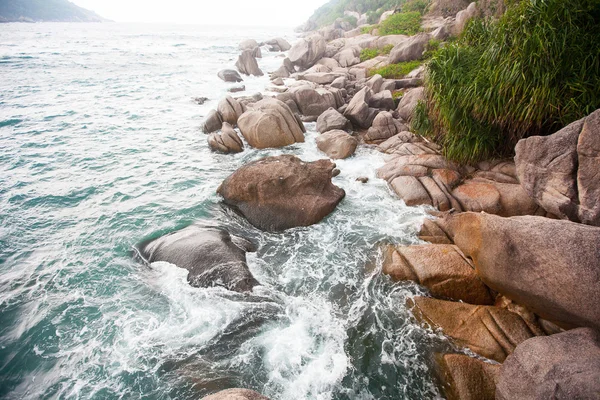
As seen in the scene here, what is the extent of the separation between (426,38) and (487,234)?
82.3ft

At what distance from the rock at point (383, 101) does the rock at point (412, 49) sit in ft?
30.0

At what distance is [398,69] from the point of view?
79.8ft

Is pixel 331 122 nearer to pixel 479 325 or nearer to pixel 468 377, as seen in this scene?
pixel 479 325

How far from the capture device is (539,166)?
25.9 feet

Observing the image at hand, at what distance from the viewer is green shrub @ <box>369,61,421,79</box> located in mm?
23828

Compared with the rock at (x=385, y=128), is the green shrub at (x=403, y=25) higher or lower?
higher

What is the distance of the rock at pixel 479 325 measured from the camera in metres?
6.12

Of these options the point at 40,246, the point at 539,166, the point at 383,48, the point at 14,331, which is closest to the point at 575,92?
the point at 539,166

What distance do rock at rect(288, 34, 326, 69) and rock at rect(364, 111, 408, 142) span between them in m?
22.4

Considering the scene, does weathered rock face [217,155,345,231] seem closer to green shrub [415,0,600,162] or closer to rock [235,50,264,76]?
green shrub [415,0,600,162]

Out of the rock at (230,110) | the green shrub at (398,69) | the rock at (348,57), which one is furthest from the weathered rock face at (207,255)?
the rock at (348,57)

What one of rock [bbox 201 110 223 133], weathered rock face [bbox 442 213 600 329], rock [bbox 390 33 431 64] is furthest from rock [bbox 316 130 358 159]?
rock [bbox 390 33 431 64]

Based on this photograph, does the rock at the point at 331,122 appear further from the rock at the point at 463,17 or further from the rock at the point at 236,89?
the rock at the point at 463,17

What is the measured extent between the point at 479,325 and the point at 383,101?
1564 centimetres
